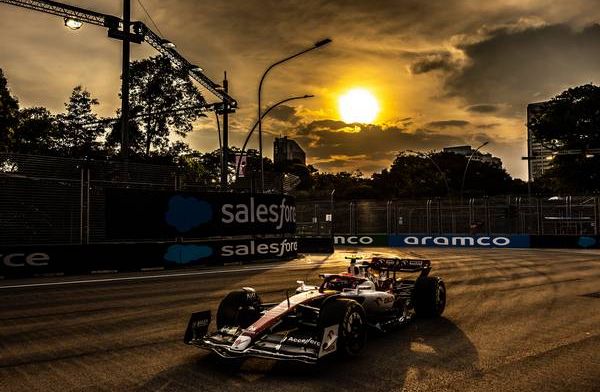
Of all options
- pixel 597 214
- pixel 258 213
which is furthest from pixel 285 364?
pixel 597 214

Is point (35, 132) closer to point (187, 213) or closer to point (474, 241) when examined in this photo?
point (187, 213)

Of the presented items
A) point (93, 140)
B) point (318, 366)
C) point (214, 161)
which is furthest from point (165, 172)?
point (214, 161)

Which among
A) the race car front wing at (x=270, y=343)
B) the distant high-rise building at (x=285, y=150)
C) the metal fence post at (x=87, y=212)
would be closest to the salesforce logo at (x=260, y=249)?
the metal fence post at (x=87, y=212)

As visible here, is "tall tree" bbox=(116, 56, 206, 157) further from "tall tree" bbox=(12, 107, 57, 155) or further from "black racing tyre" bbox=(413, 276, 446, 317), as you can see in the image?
"black racing tyre" bbox=(413, 276, 446, 317)

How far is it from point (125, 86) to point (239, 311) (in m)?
15.7

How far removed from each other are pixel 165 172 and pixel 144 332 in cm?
1274

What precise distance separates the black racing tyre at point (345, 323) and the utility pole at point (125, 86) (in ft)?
51.1

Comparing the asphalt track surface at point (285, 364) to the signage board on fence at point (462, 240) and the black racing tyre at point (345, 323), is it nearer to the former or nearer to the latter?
the black racing tyre at point (345, 323)

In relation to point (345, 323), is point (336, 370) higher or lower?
lower

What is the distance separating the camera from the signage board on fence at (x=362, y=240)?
42500mm

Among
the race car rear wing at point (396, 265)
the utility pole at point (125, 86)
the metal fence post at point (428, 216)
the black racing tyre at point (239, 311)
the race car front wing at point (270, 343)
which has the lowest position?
the race car front wing at point (270, 343)

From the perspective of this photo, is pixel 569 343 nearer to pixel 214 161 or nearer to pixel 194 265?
pixel 194 265

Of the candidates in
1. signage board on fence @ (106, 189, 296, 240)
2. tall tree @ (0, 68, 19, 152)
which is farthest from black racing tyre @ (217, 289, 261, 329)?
tall tree @ (0, 68, 19, 152)

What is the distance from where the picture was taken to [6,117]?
3375cm
